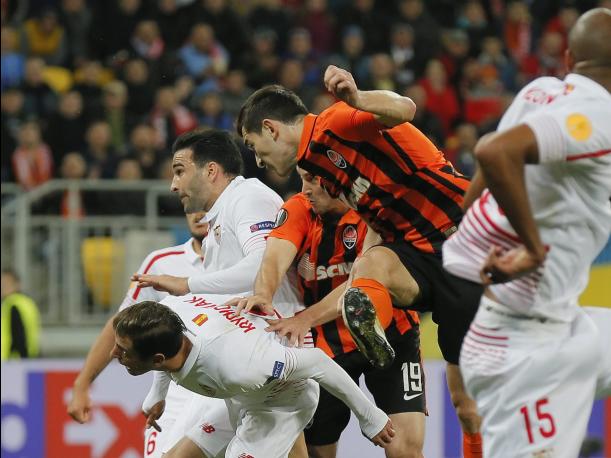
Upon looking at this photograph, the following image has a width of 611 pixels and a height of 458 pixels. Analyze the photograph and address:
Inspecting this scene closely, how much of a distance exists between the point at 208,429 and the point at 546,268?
8.54ft

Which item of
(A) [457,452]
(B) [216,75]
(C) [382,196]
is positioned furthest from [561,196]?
(B) [216,75]

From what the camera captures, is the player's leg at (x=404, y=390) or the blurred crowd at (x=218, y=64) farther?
the blurred crowd at (x=218, y=64)

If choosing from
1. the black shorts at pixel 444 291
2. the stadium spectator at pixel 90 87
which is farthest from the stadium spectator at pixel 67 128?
the black shorts at pixel 444 291

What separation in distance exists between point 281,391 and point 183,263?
5.14ft

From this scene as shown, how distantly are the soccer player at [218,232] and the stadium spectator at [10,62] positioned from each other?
26.1ft

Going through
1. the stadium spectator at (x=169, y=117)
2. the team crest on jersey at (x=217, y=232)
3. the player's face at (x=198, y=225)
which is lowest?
the stadium spectator at (x=169, y=117)

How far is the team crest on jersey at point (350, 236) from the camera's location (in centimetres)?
624

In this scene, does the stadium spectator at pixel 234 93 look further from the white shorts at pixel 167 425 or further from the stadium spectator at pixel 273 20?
the white shorts at pixel 167 425

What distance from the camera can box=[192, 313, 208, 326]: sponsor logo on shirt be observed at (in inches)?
219

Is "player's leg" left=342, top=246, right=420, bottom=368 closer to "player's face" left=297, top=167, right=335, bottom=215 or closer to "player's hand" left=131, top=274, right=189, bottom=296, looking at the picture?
"player's face" left=297, top=167, right=335, bottom=215

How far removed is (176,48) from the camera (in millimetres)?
14969

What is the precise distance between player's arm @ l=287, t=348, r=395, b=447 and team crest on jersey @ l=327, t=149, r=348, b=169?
0.86 metres

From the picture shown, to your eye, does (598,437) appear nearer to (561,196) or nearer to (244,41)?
(561,196)

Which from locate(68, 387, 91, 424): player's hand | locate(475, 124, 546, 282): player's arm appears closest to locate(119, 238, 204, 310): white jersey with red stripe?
locate(68, 387, 91, 424): player's hand
